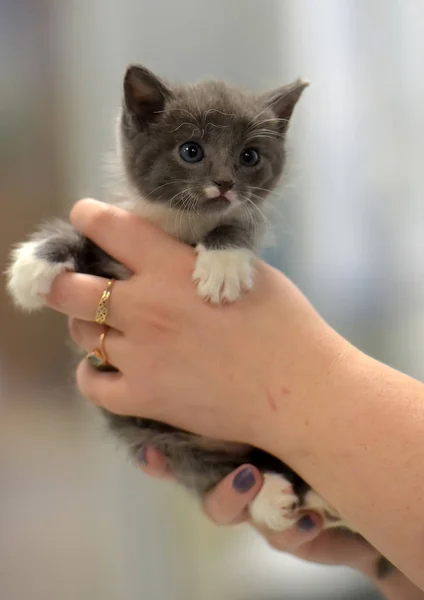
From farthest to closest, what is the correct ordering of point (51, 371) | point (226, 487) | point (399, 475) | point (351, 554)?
1. point (51, 371)
2. point (351, 554)
3. point (226, 487)
4. point (399, 475)

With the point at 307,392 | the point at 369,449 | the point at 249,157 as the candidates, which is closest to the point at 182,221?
the point at 249,157

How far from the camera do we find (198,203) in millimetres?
982

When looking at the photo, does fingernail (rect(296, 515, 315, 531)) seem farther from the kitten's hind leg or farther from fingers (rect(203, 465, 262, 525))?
the kitten's hind leg

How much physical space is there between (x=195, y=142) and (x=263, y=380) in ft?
1.39

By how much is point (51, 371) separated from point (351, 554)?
3.02 ft

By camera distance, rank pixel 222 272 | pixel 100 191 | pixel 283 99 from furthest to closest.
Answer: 1. pixel 100 191
2. pixel 283 99
3. pixel 222 272

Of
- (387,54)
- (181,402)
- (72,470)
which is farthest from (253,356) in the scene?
(387,54)

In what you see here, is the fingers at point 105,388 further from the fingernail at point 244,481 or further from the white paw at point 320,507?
the white paw at point 320,507

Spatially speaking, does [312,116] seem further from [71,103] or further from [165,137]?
[165,137]

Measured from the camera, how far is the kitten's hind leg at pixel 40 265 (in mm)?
980

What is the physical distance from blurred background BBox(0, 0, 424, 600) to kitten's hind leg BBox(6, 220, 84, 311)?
56 centimetres

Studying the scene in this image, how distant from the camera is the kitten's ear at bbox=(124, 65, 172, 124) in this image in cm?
98

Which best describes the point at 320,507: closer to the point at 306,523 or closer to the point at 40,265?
the point at 306,523

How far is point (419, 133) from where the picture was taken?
168 centimetres
